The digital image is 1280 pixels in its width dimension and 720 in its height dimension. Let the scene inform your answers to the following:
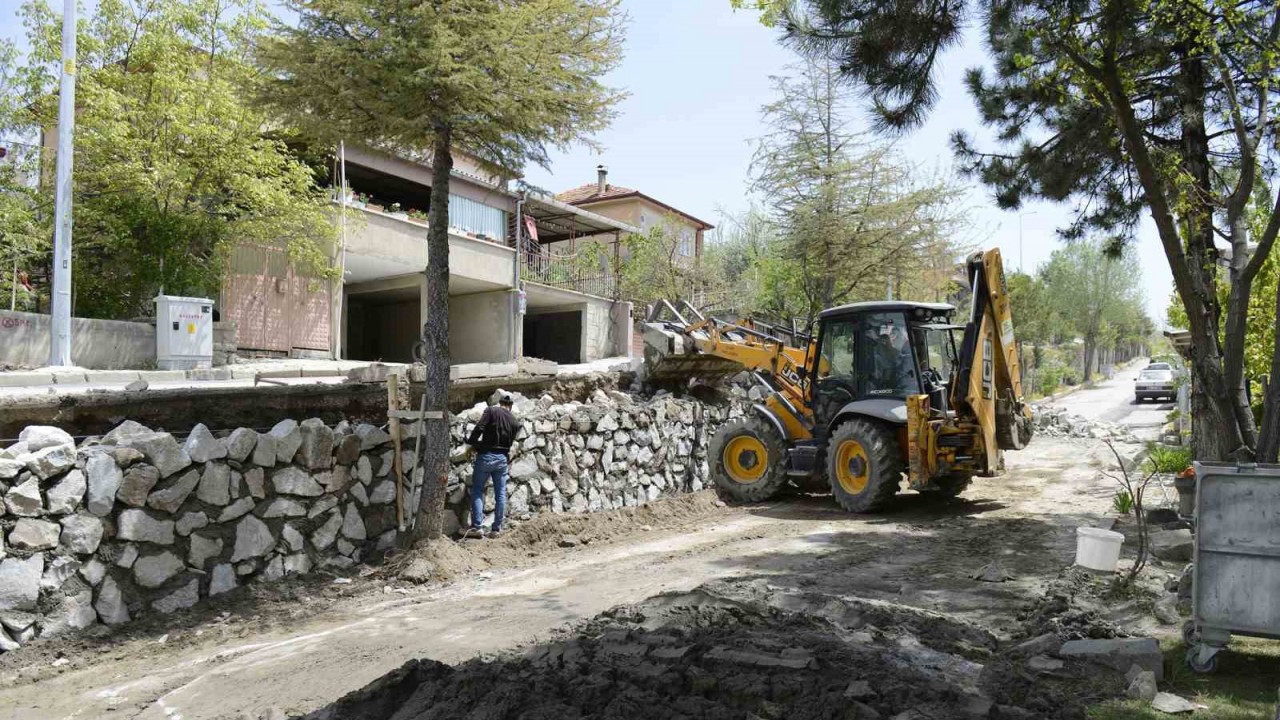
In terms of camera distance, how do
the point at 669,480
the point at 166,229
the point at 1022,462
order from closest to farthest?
the point at 669,480 → the point at 166,229 → the point at 1022,462

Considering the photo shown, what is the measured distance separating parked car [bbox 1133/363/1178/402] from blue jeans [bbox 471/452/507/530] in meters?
33.8

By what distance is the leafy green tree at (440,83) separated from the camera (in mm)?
7684

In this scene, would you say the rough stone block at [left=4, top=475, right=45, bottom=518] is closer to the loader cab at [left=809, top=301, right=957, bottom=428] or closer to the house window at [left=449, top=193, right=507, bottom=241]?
the loader cab at [left=809, top=301, right=957, bottom=428]

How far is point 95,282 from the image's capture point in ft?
52.7

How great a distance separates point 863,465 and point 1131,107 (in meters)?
5.23

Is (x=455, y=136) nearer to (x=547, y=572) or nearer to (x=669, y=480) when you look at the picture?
(x=547, y=572)

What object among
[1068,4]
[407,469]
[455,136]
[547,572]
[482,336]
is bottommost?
[547,572]

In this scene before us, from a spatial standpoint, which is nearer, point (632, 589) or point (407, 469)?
point (632, 589)

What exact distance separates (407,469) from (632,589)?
9.66 ft

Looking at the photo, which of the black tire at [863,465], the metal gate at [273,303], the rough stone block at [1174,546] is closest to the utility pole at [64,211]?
the metal gate at [273,303]

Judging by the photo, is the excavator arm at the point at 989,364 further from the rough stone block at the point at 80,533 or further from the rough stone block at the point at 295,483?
the rough stone block at the point at 80,533

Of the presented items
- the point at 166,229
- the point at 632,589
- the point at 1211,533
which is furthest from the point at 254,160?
the point at 1211,533

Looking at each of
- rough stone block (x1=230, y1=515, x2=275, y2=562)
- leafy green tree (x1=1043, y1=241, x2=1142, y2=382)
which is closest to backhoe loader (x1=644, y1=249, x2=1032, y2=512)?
rough stone block (x1=230, y1=515, x2=275, y2=562)

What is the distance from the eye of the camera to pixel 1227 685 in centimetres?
466
